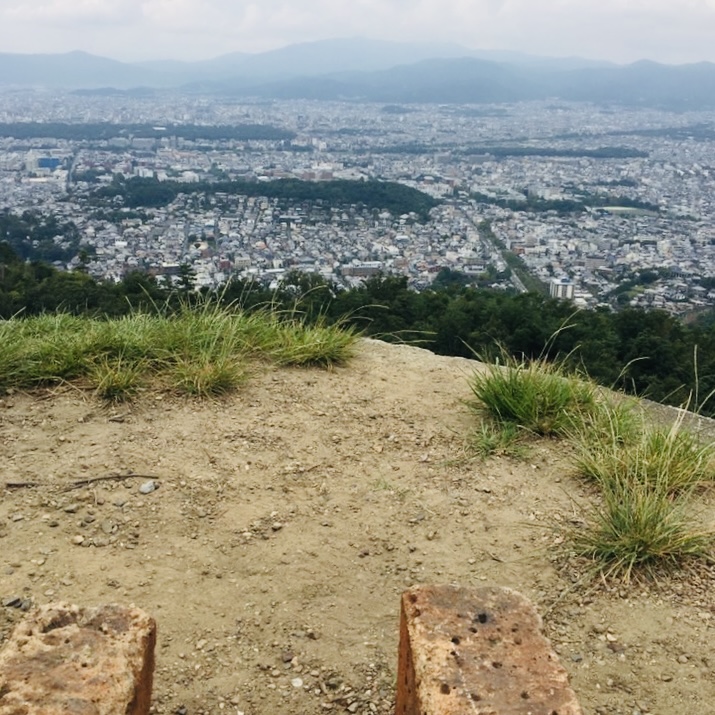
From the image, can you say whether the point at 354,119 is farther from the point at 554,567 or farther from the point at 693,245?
the point at 554,567

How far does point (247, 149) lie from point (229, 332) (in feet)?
174

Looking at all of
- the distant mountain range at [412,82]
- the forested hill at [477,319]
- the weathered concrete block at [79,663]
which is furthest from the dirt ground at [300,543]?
the distant mountain range at [412,82]

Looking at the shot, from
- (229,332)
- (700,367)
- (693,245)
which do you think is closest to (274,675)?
(229,332)

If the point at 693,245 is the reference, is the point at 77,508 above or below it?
above

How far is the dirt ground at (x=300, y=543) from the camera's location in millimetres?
2238

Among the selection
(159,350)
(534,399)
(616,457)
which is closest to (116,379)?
(159,350)

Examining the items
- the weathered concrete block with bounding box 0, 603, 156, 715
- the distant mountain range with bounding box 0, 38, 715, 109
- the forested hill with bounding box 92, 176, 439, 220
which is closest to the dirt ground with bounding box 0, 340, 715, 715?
the weathered concrete block with bounding box 0, 603, 156, 715

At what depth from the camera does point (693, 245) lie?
2931 centimetres

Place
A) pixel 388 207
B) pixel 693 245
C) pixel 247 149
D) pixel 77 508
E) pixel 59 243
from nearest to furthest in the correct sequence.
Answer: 1. pixel 77 508
2. pixel 59 243
3. pixel 693 245
4. pixel 388 207
5. pixel 247 149

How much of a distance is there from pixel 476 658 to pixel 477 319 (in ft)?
30.4

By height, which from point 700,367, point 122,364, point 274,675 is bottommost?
point 700,367

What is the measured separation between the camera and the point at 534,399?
3744 mm

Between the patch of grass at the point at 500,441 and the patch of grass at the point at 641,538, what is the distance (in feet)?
2.29

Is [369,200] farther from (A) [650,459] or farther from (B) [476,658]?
(B) [476,658]
